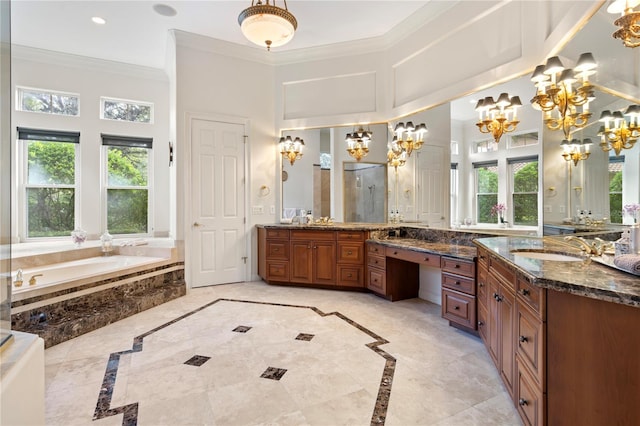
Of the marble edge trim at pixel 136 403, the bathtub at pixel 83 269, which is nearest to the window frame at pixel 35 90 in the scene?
the bathtub at pixel 83 269

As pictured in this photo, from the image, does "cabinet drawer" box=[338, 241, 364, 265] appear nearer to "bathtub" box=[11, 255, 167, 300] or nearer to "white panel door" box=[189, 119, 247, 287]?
"white panel door" box=[189, 119, 247, 287]

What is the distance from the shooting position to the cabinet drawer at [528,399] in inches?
56.8

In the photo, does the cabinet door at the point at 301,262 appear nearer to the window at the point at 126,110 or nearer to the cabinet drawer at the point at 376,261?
the cabinet drawer at the point at 376,261

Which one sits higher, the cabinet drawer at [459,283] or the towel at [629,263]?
the towel at [629,263]

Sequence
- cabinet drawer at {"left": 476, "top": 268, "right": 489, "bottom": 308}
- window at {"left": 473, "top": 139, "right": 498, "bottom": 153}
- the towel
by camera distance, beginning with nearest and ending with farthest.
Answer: the towel
cabinet drawer at {"left": 476, "top": 268, "right": 489, "bottom": 308}
window at {"left": 473, "top": 139, "right": 498, "bottom": 153}

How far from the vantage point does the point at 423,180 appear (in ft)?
13.5

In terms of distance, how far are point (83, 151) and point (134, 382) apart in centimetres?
435

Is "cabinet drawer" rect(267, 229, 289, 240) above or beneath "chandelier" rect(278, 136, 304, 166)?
beneath

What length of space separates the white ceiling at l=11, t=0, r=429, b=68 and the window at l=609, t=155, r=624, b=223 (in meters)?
2.81

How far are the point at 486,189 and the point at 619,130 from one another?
1.42m

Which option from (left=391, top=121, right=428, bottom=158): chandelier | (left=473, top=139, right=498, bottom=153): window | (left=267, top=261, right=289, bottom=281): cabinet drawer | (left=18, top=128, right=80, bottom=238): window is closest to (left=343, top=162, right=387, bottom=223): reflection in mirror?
(left=391, top=121, right=428, bottom=158): chandelier

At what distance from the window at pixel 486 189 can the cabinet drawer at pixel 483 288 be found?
89 cm

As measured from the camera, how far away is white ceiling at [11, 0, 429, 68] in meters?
3.79

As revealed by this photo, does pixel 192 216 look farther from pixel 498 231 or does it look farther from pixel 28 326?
pixel 498 231
